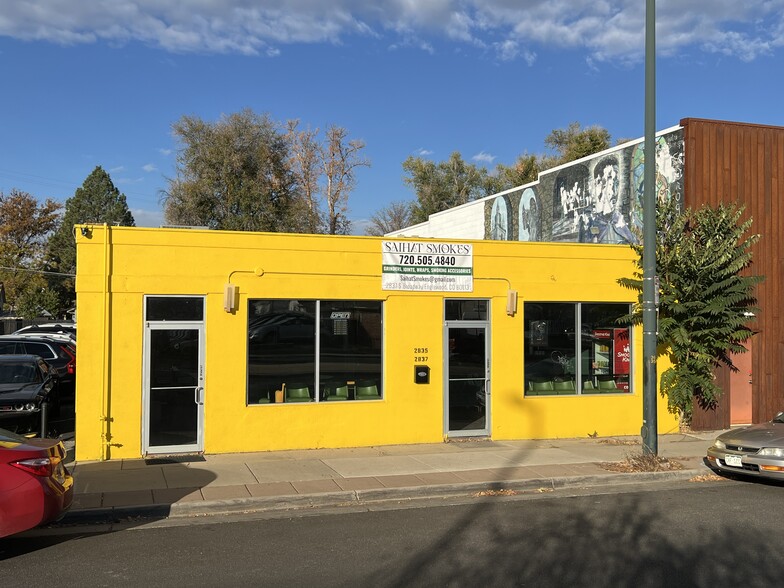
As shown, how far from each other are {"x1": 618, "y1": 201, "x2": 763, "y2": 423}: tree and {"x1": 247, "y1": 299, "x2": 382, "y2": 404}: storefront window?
212 inches

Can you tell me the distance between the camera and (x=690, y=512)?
8805mm

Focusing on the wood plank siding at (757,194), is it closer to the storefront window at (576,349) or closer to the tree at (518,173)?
the storefront window at (576,349)

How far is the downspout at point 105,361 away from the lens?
11.3 metres

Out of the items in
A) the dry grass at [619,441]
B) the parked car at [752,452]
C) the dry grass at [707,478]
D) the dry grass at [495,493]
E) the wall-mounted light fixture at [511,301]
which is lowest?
the dry grass at [707,478]

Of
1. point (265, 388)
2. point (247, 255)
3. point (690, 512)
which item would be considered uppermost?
point (247, 255)

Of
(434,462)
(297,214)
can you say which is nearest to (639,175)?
(434,462)

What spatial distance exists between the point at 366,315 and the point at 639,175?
8.03m

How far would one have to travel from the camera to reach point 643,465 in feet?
36.5

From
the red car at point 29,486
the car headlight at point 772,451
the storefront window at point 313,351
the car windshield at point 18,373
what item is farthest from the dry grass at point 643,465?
the car windshield at point 18,373

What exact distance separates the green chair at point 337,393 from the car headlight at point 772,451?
6619 mm

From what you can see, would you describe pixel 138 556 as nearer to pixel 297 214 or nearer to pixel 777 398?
pixel 777 398

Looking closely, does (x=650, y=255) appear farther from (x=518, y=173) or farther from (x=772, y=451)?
(x=518, y=173)

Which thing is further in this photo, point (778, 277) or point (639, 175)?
point (639, 175)

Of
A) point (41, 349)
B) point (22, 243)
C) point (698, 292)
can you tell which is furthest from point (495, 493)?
point (22, 243)
